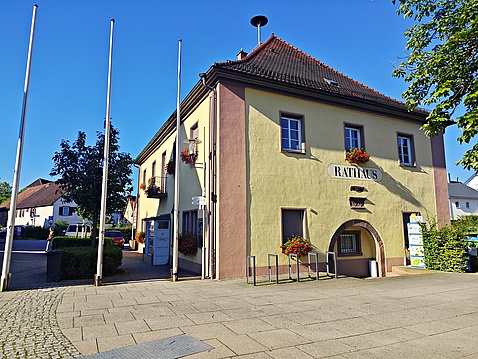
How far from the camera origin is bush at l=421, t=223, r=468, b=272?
12398 millimetres

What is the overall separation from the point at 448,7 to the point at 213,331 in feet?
30.1

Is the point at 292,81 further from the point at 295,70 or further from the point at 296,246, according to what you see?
the point at 296,246

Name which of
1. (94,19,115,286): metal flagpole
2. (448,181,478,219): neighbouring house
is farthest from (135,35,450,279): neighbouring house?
(448,181,478,219): neighbouring house

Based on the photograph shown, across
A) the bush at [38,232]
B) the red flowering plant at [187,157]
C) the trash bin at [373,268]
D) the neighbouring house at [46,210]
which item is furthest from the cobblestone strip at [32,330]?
the neighbouring house at [46,210]

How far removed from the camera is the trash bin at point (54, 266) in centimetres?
1058

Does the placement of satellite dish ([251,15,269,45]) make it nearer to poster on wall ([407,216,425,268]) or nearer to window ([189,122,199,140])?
window ([189,122,199,140])

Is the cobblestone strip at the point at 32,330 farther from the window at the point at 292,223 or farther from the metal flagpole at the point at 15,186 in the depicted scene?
the window at the point at 292,223

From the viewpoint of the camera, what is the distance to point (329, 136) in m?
13.3

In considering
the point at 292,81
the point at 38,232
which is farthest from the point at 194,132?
the point at 38,232

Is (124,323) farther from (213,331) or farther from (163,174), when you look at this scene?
(163,174)

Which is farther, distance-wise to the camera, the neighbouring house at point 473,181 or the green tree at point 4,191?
the green tree at point 4,191

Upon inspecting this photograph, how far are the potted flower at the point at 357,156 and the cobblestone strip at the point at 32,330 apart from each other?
10.3 metres

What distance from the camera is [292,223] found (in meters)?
12.1

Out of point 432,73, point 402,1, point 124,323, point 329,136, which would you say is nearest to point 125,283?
point 124,323
